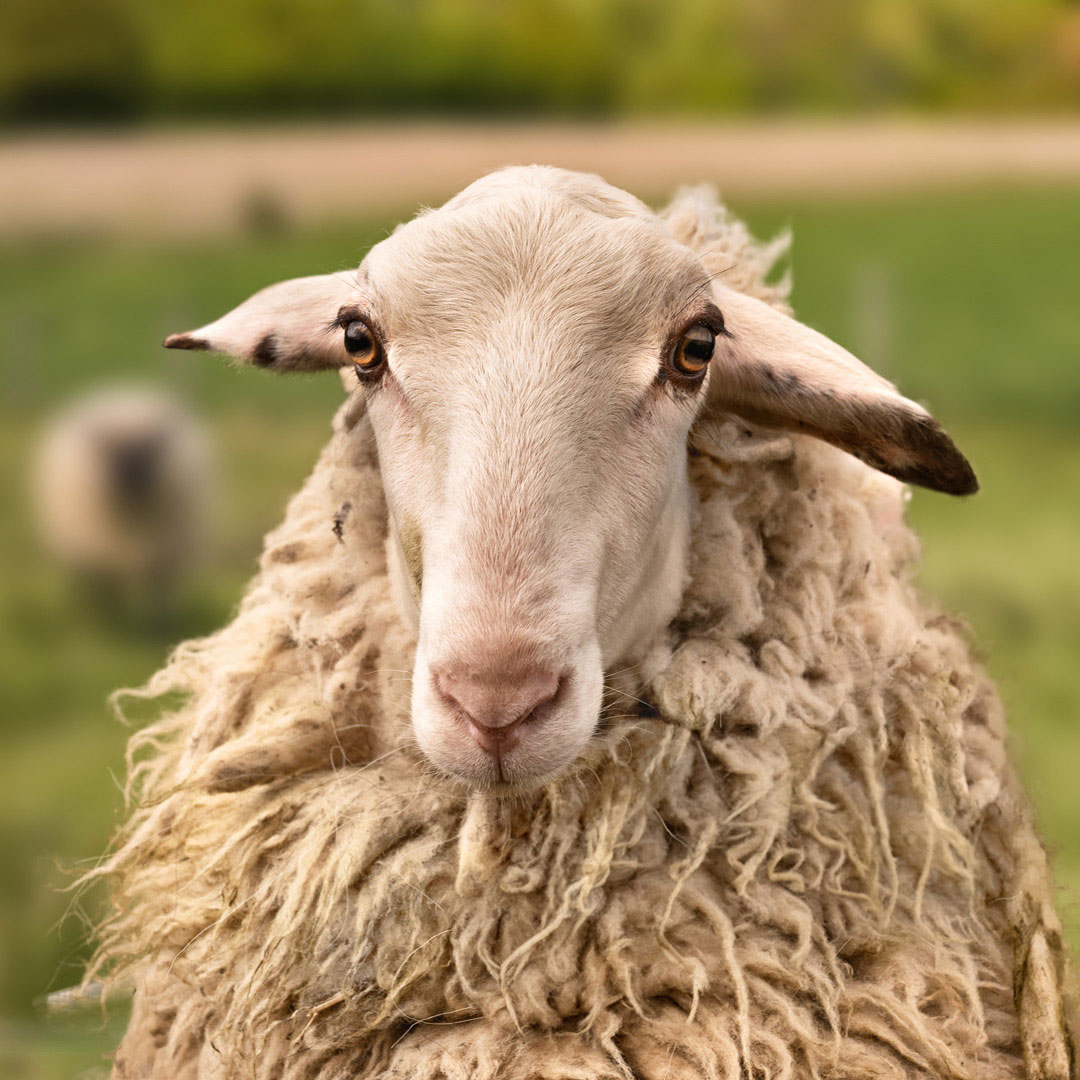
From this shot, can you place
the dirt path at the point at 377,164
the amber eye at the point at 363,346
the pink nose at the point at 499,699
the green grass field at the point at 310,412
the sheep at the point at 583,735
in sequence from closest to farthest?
the pink nose at the point at 499,699
the sheep at the point at 583,735
the amber eye at the point at 363,346
the green grass field at the point at 310,412
the dirt path at the point at 377,164

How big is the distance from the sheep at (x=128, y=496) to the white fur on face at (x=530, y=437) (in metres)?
6.84

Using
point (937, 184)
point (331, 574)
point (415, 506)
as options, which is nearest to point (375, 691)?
point (331, 574)

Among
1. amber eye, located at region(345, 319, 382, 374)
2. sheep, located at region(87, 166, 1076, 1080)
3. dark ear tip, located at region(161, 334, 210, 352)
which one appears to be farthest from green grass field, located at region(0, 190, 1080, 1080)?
amber eye, located at region(345, 319, 382, 374)

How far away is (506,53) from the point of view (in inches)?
474

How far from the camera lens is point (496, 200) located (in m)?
1.45

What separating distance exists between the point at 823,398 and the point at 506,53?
11.6 meters

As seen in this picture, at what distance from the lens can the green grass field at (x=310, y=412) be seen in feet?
22.2

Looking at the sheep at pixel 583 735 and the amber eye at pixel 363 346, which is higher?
the amber eye at pixel 363 346

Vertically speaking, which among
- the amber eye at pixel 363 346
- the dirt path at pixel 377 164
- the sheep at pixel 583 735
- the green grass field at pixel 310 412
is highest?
the amber eye at pixel 363 346

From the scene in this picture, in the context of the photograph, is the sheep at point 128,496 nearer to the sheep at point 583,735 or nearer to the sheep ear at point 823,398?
the sheep at point 583,735

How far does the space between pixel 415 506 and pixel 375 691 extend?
0.37 meters

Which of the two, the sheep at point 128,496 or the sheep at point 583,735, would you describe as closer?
the sheep at point 583,735

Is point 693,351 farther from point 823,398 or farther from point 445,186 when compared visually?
point 445,186

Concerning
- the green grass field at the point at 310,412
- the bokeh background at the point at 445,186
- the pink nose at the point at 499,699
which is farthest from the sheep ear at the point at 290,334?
the bokeh background at the point at 445,186
